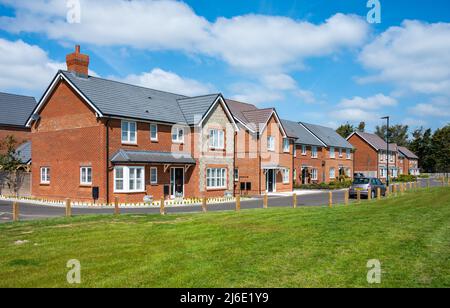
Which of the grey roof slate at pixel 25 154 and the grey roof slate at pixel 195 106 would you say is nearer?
the grey roof slate at pixel 195 106

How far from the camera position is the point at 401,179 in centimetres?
7275

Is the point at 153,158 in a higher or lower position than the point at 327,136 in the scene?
lower

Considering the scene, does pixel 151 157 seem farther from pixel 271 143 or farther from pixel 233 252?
pixel 233 252

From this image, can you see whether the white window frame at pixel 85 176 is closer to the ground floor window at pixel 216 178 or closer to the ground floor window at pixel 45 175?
the ground floor window at pixel 45 175

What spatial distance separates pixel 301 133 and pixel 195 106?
85.5 ft

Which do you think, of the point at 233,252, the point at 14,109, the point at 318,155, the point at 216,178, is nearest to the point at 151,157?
the point at 216,178

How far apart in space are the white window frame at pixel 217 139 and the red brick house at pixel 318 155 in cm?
1726

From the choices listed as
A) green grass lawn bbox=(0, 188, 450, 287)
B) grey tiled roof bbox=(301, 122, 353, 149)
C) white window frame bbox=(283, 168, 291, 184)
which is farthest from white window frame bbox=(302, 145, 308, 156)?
green grass lawn bbox=(0, 188, 450, 287)

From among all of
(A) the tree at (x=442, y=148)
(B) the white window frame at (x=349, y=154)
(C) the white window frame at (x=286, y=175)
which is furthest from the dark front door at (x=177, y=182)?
→ (A) the tree at (x=442, y=148)

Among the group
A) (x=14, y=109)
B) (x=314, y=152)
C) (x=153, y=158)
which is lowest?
(x=153, y=158)

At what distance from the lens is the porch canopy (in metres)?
28.3

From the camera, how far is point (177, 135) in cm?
3384

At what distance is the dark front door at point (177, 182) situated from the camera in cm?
3266

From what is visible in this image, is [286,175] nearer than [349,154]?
Yes
